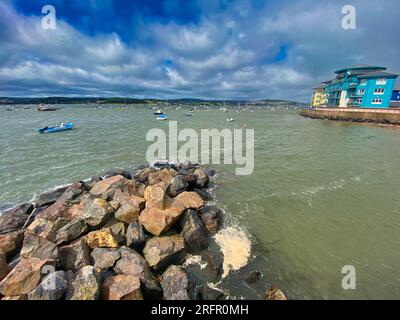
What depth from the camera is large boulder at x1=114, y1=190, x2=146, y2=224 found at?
26.1 feet

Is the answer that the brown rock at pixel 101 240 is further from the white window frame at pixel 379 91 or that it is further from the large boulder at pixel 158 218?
the white window frame at pixel 379 91

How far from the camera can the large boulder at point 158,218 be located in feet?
24.1

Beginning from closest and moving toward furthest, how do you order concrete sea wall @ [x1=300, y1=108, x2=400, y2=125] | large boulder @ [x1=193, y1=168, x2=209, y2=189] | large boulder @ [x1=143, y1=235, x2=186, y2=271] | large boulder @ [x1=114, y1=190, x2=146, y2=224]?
1. large boulder @ [x1=143, y1=235, x2=186, y2=271]
2. large boulder @ [x1=114, y1=190, x2=146, y2=224]
3. large boulder @ [x1=193, y1=168, x2=209, y2=189]
4. concrete sea wall @ [x1=300, y1=108, x2=400, y2=125]

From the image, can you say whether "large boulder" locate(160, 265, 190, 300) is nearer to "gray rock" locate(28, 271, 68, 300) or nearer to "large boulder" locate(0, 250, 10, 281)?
"gray rock" locate(28, 271, 68, 300)

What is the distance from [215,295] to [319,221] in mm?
6507

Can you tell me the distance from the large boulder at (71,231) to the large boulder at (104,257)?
1.19 m

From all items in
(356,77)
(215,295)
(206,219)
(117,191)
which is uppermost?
(356,77)

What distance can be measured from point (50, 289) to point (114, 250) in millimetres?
Result: 1888

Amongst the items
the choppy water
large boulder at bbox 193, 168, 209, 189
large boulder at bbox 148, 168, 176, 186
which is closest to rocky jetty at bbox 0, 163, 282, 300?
the choppy water

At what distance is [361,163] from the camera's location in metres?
18.4

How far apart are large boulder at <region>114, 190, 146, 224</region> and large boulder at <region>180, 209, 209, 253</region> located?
A: 1.93 meters

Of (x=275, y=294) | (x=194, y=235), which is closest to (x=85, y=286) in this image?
(x=194, y=235)

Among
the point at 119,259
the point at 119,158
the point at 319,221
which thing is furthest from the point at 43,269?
the point at 119,158
